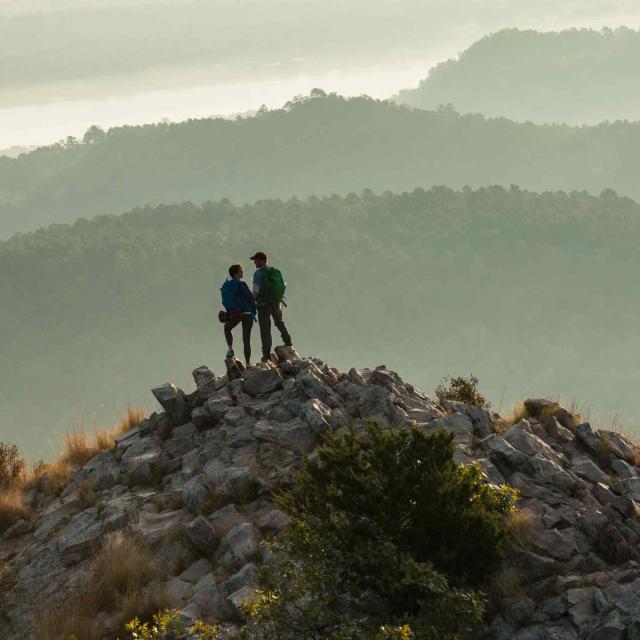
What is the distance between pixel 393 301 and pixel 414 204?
1143 inches

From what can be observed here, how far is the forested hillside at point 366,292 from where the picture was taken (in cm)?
15650

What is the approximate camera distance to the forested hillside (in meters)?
156

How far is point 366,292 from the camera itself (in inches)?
6777

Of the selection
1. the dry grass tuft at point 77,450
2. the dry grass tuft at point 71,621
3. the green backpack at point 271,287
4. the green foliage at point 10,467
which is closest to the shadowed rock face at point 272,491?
the dry grass tuft at point 71,621

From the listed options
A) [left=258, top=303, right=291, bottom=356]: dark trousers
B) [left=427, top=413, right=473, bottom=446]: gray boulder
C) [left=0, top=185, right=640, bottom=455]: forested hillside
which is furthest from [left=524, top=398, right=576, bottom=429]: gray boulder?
[left=0, top=185, right=640, bottom=455]: forested hillside

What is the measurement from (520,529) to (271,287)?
288 inches

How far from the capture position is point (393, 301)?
172 meters

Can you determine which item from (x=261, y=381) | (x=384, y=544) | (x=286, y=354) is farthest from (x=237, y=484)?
(x=286, y=354)

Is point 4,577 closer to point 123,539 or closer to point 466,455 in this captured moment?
point 123,539

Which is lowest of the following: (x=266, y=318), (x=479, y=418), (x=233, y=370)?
(x=479, y=418)

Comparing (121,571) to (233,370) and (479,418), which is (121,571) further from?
(479,418)

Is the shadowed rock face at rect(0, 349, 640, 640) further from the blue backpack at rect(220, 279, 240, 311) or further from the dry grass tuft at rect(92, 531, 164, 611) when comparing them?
the blue backpack at rect(220, 279, 240, 311)

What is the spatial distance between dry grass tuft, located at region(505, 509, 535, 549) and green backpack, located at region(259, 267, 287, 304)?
6.97 meters

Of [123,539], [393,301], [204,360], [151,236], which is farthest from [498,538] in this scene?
[151,236]
